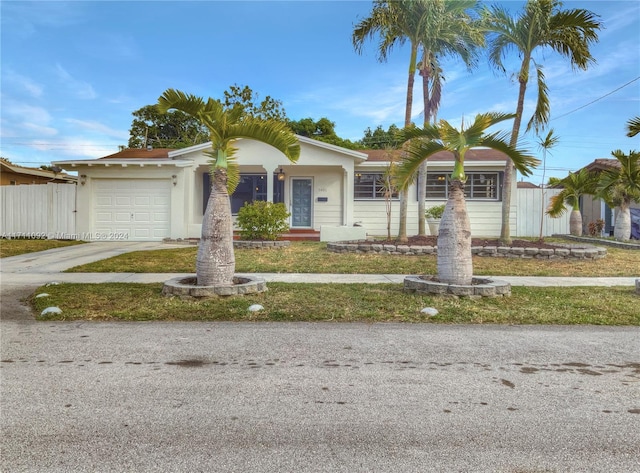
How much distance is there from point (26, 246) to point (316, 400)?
44.6ft

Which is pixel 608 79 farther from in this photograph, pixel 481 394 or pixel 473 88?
pixel 481 394

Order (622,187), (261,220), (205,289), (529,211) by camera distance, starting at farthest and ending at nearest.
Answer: (529,211), (622,187), (261,220), (205,289)

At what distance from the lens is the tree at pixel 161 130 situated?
1441 inches

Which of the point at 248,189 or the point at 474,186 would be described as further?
the point at 248,189

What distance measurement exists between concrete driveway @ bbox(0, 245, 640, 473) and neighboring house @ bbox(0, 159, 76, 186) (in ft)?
60.9

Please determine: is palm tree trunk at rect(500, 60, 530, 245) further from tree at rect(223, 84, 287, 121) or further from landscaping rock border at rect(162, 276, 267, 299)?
tree at rect(223, 84, 287, 121)

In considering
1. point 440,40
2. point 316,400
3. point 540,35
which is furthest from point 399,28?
point 316,400

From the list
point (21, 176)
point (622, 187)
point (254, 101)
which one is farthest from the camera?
point (254, 101)

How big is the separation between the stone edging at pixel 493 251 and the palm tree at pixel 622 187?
420 centimetres

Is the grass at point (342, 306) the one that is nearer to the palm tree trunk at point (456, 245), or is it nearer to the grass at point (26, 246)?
the palm tree trunk at point (456, 245)

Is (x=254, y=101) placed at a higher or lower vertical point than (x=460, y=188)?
higher

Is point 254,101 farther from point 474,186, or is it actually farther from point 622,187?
point 622,187

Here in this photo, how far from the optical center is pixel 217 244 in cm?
649

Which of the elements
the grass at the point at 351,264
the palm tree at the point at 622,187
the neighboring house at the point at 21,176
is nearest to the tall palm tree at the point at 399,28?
the grass at the point at 351,264
